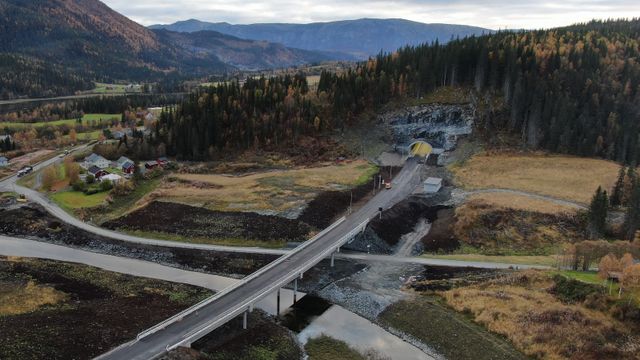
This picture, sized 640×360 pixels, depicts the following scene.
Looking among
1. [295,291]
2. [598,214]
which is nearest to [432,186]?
[598,214]

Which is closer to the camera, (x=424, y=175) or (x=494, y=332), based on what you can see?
(x=494, y=332)

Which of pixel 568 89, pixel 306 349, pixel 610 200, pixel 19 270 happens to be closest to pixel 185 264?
pixel 19 270

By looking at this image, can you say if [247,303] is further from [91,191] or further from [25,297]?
[91,191]

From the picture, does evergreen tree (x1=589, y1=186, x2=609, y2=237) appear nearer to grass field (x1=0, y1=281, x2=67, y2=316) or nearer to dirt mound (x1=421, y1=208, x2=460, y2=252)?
dirt mound (x1=421, y1=208, x2=460, y2=252)

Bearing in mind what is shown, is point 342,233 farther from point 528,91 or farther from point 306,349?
point 528,91

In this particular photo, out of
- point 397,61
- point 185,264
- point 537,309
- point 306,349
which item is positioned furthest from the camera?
point 397,61

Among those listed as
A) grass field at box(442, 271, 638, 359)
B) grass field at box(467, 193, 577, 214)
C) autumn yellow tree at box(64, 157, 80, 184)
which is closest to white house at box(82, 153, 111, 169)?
autumn yellow tree at box(64, 157, 80, 184)
